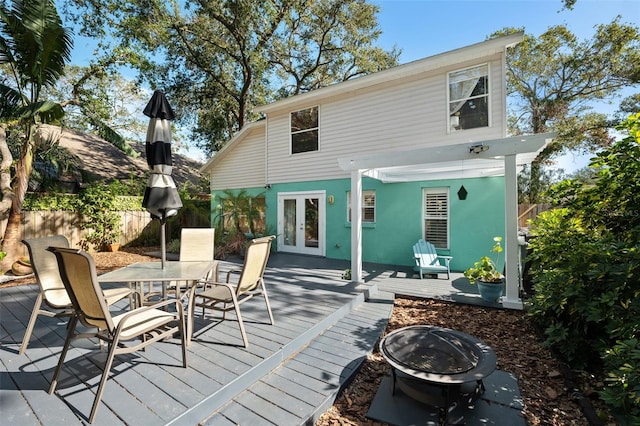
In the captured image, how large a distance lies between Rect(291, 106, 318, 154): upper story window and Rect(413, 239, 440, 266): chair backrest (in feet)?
15.7

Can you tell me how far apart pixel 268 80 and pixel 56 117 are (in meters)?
11.8

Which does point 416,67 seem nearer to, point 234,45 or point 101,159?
point 234,45

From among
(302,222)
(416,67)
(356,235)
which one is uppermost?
(416,67)

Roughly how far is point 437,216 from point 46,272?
8.00 metres

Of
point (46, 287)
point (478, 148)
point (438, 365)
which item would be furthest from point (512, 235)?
point (46, 287)

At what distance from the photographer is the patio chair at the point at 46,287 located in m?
3.08

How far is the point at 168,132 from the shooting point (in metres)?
3.78

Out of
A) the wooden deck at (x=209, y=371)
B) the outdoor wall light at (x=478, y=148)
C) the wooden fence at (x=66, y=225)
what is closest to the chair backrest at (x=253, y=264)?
the wooden deck at (x=209, y=371)

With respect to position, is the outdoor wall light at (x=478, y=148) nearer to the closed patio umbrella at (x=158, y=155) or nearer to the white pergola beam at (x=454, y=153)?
the white pergola beam at (x=454, y=153)

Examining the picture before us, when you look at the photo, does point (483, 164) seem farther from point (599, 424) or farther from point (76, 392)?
point (76, 392)

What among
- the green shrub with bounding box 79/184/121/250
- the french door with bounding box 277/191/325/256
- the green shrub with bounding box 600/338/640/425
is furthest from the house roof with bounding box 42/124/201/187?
the green shrub with bounding box 600/338/640/425

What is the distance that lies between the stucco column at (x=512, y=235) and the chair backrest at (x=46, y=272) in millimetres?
6329

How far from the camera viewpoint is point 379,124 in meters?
8.37

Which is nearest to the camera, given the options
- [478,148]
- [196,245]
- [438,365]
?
[438,365]
